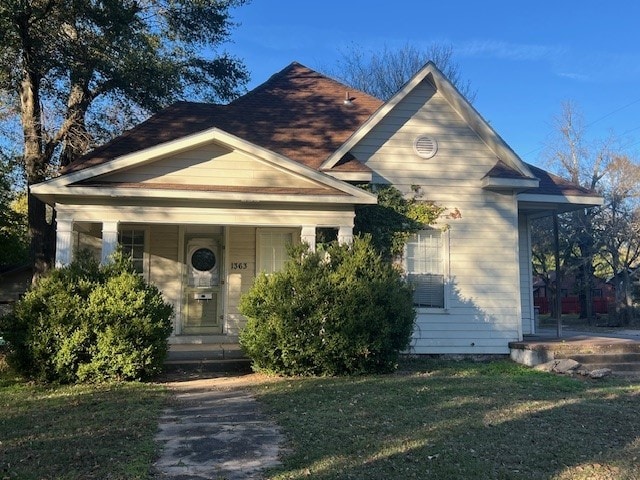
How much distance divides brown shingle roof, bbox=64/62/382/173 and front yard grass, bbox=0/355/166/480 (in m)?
4.71

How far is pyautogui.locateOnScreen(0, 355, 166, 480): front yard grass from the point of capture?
15.1 feet

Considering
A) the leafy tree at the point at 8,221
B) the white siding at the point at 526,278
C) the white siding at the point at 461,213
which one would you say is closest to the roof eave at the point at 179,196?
the white siding at the point at 461,213

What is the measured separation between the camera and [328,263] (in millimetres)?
9578

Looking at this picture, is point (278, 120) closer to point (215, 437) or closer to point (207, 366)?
point (207, 366)

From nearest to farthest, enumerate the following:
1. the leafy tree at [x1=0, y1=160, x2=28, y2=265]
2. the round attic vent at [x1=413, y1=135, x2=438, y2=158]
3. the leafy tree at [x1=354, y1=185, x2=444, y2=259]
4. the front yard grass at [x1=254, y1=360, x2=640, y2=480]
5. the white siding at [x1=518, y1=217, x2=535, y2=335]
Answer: the front yard grass at [x1=254, y1=360, x2=640, y2=480], the leafy tree at [x1=354, y1=185, x2=444, y2=259], the round attic vent at [x1=413, y1=135, x2=438, y2=158], the white siding at [x1=518, y1=217, x2=535, y2=335], the leafy tree at [x1=0, y1=160, x2=28, y2=265]

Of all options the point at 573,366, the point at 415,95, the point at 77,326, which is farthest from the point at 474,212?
the point at 77,326

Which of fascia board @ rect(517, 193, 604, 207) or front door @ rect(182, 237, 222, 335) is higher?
fascia board @ rect(517, 193, 604, 207)

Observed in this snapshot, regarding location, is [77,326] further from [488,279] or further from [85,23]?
[488,279]

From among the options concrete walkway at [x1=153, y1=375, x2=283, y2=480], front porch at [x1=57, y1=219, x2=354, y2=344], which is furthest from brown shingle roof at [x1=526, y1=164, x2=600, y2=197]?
concrete walkway at [x1=153, y1=375, x2=283, y2=480]

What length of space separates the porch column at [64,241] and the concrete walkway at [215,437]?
324 centimetres

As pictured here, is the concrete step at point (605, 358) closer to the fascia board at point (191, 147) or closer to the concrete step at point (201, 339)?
the fascia board at point (191, 147)

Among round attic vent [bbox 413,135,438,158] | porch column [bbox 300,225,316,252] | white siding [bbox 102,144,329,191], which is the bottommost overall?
porch column [bbox 300,225,316,252]

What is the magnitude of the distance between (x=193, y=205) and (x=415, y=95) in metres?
5.17

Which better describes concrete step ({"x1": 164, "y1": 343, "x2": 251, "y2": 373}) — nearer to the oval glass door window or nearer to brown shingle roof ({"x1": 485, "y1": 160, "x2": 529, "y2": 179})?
the oval glass door window
